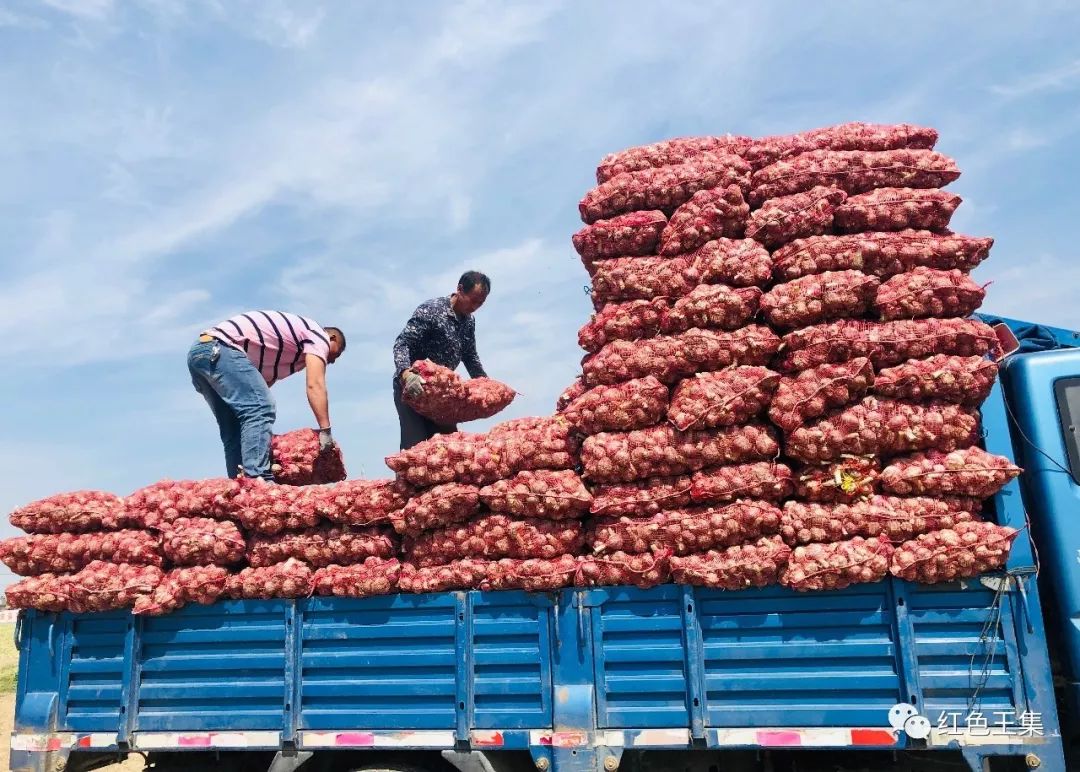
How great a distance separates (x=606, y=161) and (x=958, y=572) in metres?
3.44

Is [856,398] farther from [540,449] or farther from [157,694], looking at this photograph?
[157,694]

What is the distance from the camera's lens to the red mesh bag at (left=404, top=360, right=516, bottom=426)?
644 cm

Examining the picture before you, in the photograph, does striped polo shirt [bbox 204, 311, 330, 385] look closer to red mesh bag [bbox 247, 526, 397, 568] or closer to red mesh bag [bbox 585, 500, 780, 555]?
red mesh bag [bbox 247, 526, 397, 568]

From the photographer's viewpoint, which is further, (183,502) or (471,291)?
(471,291)

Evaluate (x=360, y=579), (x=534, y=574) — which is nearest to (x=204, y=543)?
(x=360, y=579)

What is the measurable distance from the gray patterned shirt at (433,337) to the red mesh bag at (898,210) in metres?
3.45

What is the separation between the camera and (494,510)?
16.9 ft

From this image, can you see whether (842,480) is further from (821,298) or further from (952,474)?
(821,298)

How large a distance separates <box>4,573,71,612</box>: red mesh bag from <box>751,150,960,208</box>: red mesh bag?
18.1ft

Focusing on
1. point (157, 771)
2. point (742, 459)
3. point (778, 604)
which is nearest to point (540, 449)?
point (742, 459)

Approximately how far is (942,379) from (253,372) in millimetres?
Result: 5182

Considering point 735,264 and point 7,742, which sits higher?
point 735,264

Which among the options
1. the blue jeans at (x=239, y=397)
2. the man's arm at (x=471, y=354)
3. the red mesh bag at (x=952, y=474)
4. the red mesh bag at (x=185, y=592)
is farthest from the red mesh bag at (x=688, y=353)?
the blue jeans at (x=239, y=397)

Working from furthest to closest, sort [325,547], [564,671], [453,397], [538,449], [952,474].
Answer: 1. [453,397]
2. [325,547]
3. [538,449]
4. [564,671]
5. [952,474]
